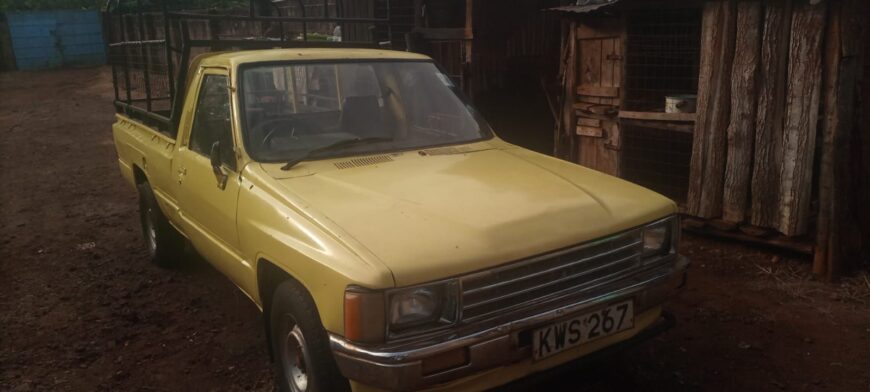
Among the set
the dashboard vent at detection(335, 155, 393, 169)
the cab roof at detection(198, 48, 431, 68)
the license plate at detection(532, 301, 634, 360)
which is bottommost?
the license plate at detection(532, 301, 634, 360)

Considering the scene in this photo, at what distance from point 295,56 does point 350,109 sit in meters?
0.46

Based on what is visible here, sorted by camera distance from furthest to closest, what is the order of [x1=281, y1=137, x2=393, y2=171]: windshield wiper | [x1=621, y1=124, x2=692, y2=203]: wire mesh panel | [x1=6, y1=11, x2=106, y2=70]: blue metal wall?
[x1=6, y1=11, x2=106, y2=70]: blue metal wall → [x1=621, y1=124, x2=692, y2=203]: wire mesh panel → [x1=281, y1=137, x2=393, y2=171]: windshield wiper

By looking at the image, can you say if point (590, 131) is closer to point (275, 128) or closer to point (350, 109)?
point (350, 109)

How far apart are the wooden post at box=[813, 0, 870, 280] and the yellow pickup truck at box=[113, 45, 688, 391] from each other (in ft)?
7.33

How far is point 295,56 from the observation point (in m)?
3.76

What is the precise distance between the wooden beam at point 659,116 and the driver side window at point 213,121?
3.75m

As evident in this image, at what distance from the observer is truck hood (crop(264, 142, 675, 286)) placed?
2.41m

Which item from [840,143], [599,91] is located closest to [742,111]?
[840,143]

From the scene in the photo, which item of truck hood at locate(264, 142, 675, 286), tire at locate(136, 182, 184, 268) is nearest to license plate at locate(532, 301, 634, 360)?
truck hood at locate(264, 142, 675, 286)

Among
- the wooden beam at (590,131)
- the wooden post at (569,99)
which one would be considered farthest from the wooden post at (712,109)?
the wooden post at (569,99)

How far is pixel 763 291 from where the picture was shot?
15.0 ft

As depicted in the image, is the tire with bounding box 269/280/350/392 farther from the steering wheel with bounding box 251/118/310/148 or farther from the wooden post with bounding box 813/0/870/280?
the wooden post with bounding box 813/0/870/280

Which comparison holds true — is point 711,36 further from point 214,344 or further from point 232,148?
point 214,344

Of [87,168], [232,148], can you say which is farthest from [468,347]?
[87,168]
